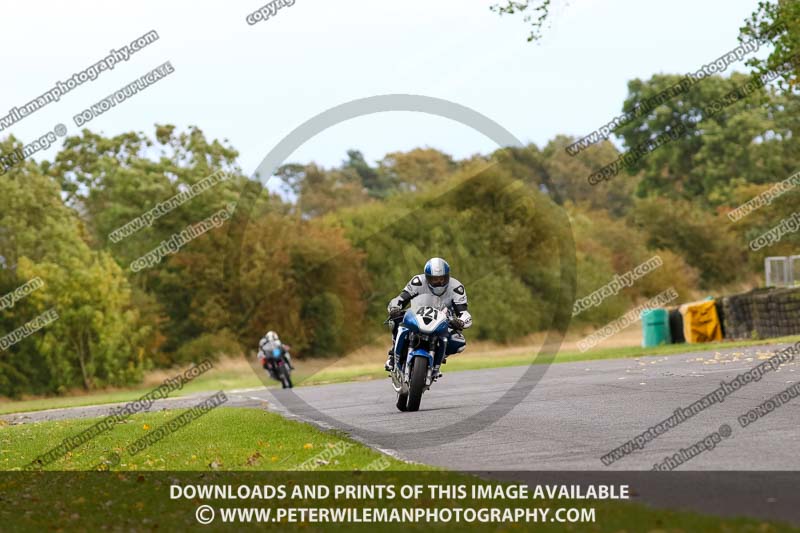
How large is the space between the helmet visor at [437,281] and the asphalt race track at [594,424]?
1795 mm

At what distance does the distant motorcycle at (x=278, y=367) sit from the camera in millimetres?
30969

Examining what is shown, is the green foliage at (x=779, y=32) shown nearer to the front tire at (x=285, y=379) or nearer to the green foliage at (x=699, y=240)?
the front tire at (x=285, y=379)

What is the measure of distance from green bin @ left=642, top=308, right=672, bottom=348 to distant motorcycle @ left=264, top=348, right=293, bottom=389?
12.6 metres

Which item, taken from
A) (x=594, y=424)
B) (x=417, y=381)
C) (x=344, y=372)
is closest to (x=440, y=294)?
(x=417, y=381)

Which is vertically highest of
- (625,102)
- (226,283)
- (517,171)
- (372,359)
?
(625,102)

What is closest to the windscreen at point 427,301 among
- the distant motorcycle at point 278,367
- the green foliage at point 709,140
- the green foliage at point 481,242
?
the distant motorcycle at point 278,367

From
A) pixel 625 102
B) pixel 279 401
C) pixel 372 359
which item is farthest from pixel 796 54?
pixel 625 102

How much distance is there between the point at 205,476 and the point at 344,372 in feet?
103

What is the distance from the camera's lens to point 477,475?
33.9ft

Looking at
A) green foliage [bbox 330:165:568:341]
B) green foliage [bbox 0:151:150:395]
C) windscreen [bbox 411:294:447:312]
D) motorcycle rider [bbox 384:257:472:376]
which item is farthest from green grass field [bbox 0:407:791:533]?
green foliage [bbox 330:165:568:341]

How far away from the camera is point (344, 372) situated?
141 feet

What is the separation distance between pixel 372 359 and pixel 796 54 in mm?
28473

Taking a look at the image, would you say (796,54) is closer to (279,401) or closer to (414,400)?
(279,401)

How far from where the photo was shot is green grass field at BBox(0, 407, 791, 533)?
8.03 meters
